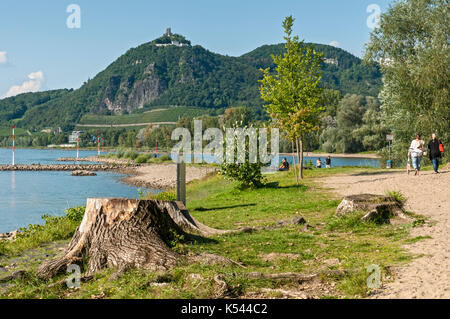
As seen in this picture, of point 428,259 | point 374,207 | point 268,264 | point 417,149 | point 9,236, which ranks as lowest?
point 9,236

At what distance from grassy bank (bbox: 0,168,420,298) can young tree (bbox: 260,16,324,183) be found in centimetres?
1285

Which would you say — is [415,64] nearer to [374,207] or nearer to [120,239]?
[374,207]

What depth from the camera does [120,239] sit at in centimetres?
764

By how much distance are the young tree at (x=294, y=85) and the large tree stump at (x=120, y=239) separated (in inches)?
719

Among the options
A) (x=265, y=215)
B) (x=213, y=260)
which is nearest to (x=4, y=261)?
(x=213, y=260)

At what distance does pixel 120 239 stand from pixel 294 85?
21716 millimetres

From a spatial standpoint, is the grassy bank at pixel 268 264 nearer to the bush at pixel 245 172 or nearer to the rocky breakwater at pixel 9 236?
the rocky breakwater at pixel 9 236

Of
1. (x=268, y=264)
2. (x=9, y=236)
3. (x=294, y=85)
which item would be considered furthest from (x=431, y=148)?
(x=9, y=236)

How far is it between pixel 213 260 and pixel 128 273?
1.39 metres

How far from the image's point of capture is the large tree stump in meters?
7.27

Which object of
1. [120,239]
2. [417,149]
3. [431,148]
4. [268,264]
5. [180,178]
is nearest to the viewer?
[120,239]
